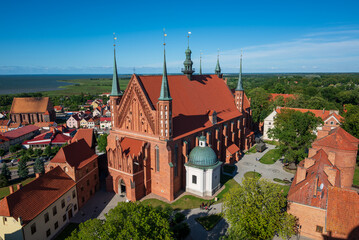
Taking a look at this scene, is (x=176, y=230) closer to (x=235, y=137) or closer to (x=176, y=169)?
(x=176, y=169)

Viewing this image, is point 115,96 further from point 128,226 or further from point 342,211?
A: point 342,211

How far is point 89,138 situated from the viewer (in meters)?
43.5

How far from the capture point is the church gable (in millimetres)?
33281

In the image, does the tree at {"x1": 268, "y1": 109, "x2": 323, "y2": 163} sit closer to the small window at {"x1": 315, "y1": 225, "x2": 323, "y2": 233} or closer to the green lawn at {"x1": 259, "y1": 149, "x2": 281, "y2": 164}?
the green lawn at {"x1": 259, "y1": 149, "x2": 281, "y2": 164}

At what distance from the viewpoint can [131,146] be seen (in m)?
34.8

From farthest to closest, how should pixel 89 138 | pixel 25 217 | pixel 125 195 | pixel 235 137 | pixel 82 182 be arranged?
pixel 235 137, pixel 89 138, pixel 125 195, pixel 82 182, pixel 25 217

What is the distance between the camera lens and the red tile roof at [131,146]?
33.8m

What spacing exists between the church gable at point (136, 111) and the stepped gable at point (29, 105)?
78844mm

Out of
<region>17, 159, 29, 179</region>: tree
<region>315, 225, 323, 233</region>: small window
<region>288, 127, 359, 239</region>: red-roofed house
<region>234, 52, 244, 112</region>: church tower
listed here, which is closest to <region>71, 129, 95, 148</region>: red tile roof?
<region>17, 159, 29, 179</region>: tree

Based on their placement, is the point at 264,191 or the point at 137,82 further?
the point at 137,82

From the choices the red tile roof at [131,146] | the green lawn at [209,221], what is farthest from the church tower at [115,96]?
the green lawn at [209,221]

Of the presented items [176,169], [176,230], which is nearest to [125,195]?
[176,169]

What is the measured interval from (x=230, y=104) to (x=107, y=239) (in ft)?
135

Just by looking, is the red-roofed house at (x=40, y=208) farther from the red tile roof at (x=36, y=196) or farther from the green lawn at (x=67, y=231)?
the green lawn at (x=67, y=231)
